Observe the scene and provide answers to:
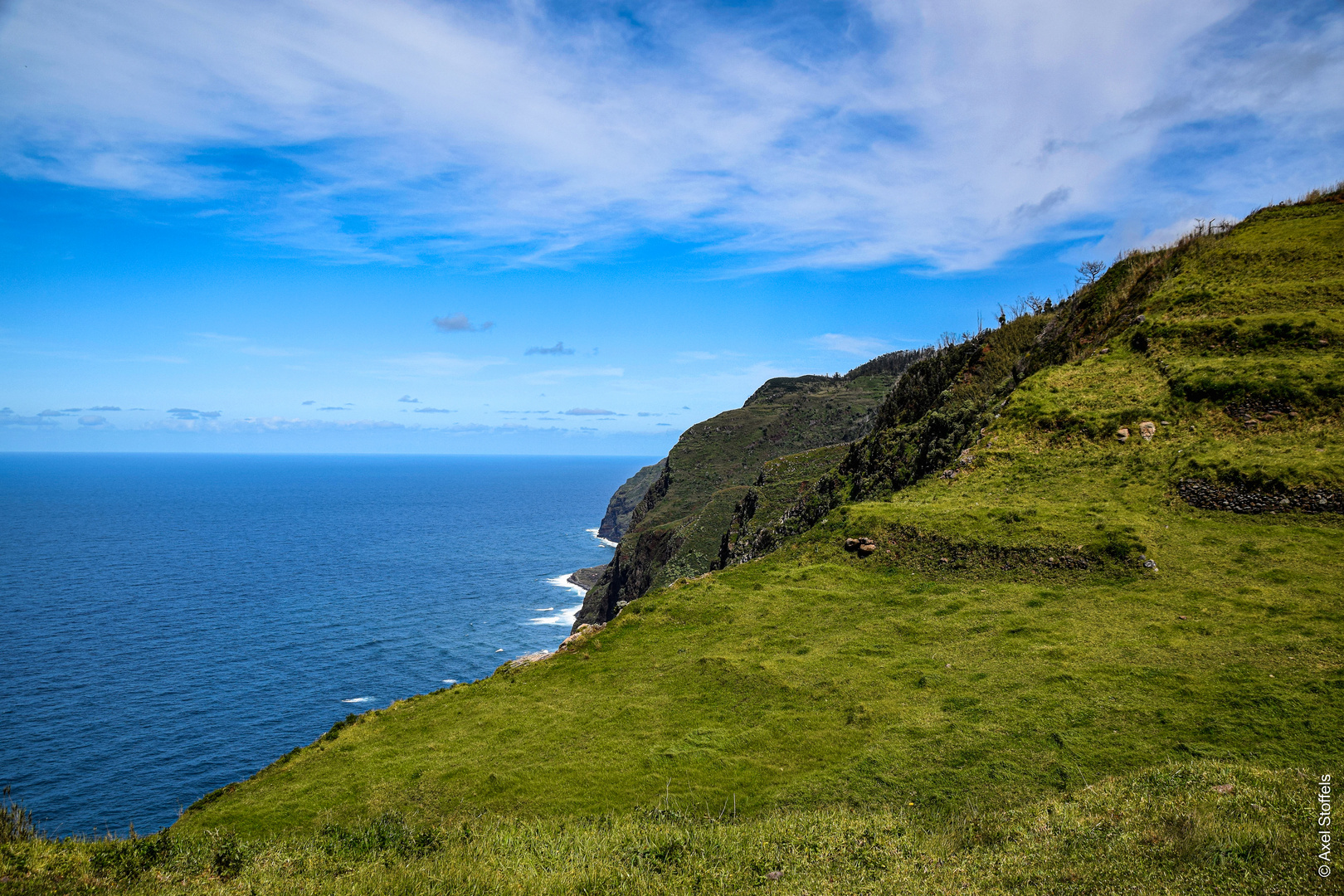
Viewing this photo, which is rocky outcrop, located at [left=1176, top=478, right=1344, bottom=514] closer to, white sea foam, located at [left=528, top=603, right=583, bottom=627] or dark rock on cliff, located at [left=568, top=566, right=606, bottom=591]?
white sea foam, located at [left=528, top=603, right=583, bottom=627]

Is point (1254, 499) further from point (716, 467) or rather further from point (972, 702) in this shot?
point (716, 467)

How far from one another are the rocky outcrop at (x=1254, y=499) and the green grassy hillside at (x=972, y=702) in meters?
0.11

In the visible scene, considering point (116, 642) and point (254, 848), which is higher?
point (254, 848)

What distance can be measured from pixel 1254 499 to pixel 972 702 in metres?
15.4

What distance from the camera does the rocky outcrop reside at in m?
22.1

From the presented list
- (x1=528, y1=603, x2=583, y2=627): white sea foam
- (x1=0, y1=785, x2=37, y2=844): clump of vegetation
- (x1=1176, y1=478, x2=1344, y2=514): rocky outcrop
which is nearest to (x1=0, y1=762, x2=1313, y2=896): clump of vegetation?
(x1=0, y1=785, x2=37, y2=844): clump of vegetation

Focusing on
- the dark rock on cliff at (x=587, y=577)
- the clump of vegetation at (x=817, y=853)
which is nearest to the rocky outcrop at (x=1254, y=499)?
the clump of vegetation at (x=817, y=853)

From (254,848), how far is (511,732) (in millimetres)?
6869

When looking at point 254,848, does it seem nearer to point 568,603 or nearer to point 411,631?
point 411,631

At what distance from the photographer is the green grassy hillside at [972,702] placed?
11156 mm

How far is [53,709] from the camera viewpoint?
74.4 meters

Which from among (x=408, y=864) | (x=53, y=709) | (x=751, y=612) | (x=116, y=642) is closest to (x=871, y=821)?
(x=408, y=864)

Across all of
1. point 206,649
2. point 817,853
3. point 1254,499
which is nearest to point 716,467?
point 206,649

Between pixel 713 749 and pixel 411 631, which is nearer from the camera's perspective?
pixel 713 749
